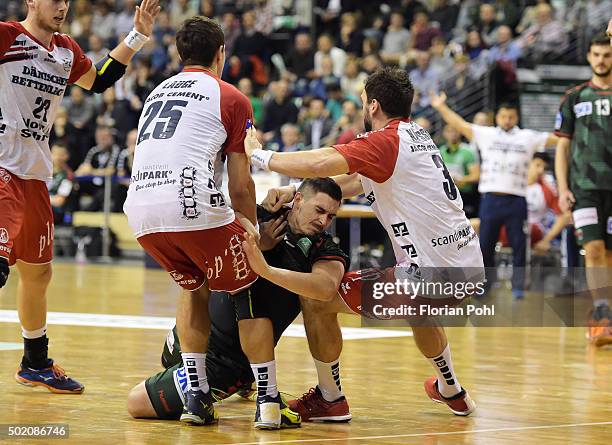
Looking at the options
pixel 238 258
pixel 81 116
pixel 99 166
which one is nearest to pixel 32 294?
pixel 238 258

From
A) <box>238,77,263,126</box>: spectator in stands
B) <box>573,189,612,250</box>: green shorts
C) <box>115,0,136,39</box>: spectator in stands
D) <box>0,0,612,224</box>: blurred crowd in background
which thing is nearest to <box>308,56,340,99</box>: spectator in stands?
<box>0,0,612,224</box>: blurred crowd in background

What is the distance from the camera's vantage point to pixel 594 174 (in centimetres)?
937

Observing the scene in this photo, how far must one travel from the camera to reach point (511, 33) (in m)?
18.3

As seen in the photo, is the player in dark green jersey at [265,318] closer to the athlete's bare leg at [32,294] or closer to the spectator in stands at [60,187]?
the athlete's bare leg at [32,294]

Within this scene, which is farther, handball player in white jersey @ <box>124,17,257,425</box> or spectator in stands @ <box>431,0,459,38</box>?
spectator in stands @ <box>431,0,459,38</box>

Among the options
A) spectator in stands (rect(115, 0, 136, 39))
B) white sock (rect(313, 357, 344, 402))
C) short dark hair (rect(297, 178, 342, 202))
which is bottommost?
white sock (rect(313, 357, 344, 402))

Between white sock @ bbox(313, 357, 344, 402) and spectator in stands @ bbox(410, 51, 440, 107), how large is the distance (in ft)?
40.7

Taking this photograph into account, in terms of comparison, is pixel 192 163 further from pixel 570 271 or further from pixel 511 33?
pixel 511 33

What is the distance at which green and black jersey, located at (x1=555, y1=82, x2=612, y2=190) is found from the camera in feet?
30.7

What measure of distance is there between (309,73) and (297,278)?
48.2ft

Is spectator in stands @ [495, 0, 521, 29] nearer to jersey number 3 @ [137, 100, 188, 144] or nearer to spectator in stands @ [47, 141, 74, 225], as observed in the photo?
spectator in stands @ [47, 141, 74, 225]

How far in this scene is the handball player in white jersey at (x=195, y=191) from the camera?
5387mm

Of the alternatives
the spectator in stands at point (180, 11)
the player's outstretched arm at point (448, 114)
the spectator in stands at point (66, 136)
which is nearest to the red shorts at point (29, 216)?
the player's outstretched arm at point (448, 114)

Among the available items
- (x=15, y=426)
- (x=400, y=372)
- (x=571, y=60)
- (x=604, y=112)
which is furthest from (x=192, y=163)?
(x=571, y=60)
